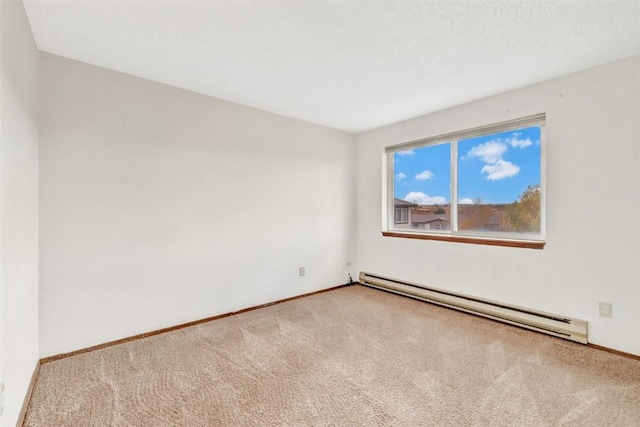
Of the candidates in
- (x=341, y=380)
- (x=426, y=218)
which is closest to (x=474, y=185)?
(x=426, y=218)

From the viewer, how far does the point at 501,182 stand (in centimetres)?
298

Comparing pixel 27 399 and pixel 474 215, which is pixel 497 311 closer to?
pixel 474 215

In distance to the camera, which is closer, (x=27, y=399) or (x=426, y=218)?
(x=27, y=399)

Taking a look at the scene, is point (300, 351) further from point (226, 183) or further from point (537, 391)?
point (226, 183)

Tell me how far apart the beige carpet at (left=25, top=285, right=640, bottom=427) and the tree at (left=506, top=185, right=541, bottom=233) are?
998mm

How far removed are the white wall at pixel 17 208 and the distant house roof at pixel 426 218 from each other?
3.69m

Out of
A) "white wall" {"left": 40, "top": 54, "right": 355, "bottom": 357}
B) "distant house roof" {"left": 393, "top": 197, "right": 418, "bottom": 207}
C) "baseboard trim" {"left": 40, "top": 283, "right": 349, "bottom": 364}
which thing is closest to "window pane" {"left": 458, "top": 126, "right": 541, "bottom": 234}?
"distant house roof" {"left": 393, "top": 197, "right": 418, "bottom": 207}

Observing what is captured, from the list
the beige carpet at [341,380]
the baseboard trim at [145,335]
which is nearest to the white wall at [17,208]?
the baseboard trim at [145,335]

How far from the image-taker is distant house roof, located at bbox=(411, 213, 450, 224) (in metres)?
3.52

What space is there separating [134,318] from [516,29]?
3595 mm

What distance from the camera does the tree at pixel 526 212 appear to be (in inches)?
108

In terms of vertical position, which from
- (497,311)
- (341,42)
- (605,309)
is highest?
(341,42)

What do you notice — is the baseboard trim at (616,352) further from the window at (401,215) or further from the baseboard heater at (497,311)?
the window at (401,215)

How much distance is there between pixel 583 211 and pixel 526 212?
468mm
